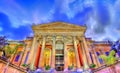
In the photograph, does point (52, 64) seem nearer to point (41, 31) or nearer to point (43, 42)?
point (43, 42)

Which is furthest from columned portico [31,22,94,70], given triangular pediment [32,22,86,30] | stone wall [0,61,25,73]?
stone wall [0,61,25,73]

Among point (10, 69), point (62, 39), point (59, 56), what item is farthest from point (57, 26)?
point (10, 69)

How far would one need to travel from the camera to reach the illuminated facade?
30411mm

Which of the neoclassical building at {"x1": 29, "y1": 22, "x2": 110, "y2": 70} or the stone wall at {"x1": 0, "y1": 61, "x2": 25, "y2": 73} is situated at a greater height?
the neoclassical building at {"x1": 29, "y1": 22, "x2": 110, "y2": 70}

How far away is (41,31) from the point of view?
33.4 metres

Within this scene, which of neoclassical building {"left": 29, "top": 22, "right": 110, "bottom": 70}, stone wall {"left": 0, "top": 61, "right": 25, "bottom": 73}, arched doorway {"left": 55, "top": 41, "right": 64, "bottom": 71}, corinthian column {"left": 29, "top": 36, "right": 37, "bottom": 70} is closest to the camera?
stone wall {"left": 0, "top": 61, "right": 25, "bottom": 73}

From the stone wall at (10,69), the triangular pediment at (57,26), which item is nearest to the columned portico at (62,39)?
the triangular pediment at (57,26)

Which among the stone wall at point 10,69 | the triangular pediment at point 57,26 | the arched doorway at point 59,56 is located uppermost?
the triangular pediment at point 57,26

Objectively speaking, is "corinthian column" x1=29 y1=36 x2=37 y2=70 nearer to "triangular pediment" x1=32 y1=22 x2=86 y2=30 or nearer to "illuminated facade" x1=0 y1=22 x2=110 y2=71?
"illuminated facade" x1=0 y1=22 x2=110 y2=71

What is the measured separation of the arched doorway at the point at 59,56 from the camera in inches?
1197

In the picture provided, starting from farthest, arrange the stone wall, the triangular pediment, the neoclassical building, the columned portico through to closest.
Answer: the triangular pediment
the columned portico
the neoclassical building
the stone wall

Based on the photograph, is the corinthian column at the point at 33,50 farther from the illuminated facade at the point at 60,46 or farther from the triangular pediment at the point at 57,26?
the triangular pediment at the point at 57,26

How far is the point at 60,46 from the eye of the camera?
33094 mm

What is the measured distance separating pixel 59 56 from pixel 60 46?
6.77 feet
